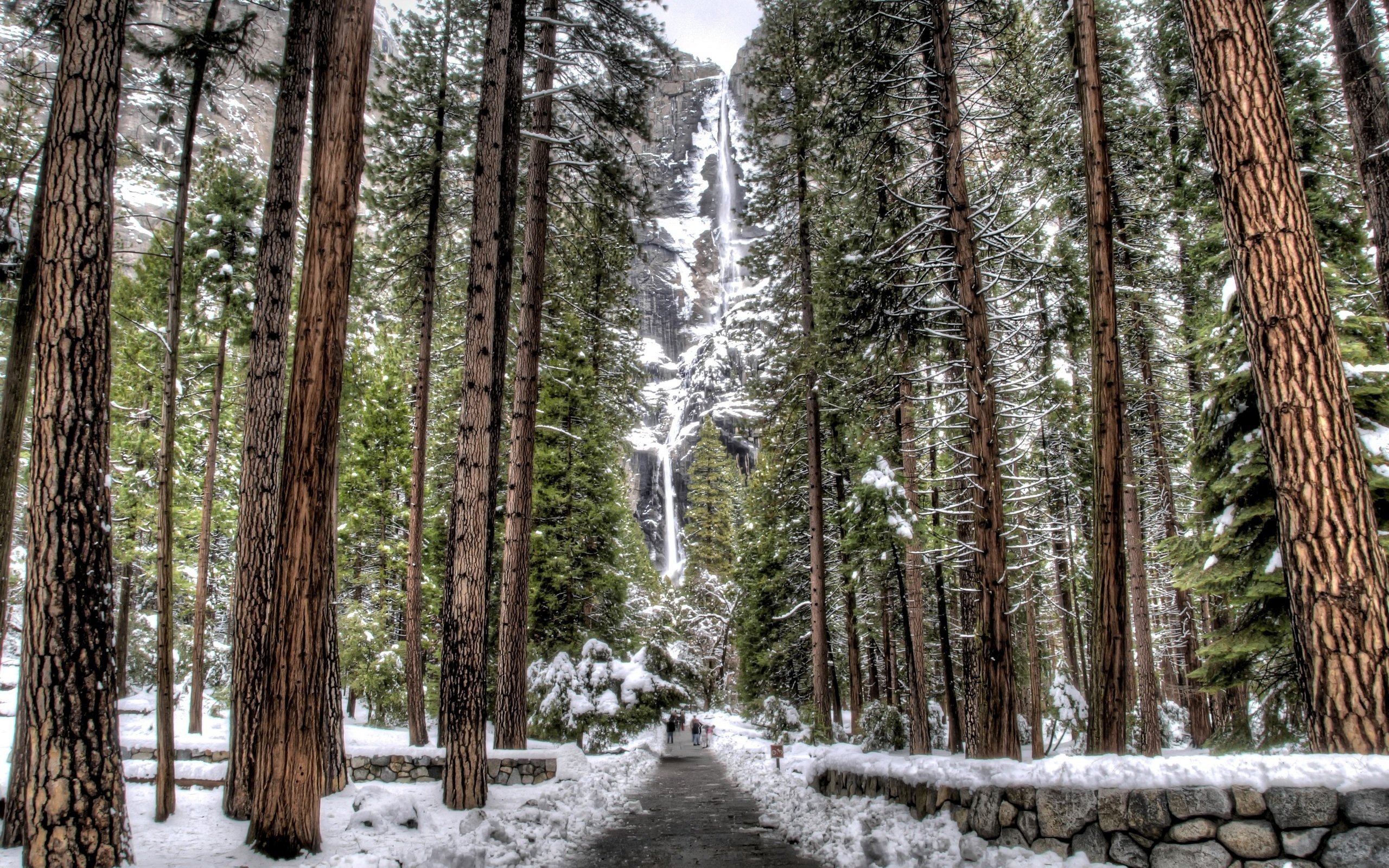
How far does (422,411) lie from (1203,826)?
11123mm

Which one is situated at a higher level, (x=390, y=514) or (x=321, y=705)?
(x=390, y=514)

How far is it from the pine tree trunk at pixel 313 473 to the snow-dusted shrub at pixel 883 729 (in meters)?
8.85

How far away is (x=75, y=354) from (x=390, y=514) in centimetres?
1529

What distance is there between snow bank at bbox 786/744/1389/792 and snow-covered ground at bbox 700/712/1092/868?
1.27 ft

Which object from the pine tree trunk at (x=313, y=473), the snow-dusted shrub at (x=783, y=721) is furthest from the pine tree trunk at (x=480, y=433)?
the snow-dusted shrub at (x=783, y=721)

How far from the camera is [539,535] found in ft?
50.2

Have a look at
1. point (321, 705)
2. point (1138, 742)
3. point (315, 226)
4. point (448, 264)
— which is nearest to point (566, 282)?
point (448, 264)

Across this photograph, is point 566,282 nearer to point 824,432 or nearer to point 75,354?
point 824,432

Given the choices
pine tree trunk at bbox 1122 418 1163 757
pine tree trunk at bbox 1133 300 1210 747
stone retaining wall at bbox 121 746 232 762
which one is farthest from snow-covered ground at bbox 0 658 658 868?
pine tree trunk at bbox 1133 300 1210 747

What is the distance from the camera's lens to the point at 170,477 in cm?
703

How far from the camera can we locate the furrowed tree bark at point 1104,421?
5.64m

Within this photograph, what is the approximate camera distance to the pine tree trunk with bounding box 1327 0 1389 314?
23.7ft

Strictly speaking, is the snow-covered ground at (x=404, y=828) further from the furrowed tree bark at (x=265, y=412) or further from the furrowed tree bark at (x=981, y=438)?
the furrowed tree bark at (x=981, y=438)

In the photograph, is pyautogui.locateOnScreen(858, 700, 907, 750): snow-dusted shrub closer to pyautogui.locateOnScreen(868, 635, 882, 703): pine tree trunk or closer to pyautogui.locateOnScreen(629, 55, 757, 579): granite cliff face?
pyautogui.locateOnScreen(868, 635, 882, 703): pine tree trunk
